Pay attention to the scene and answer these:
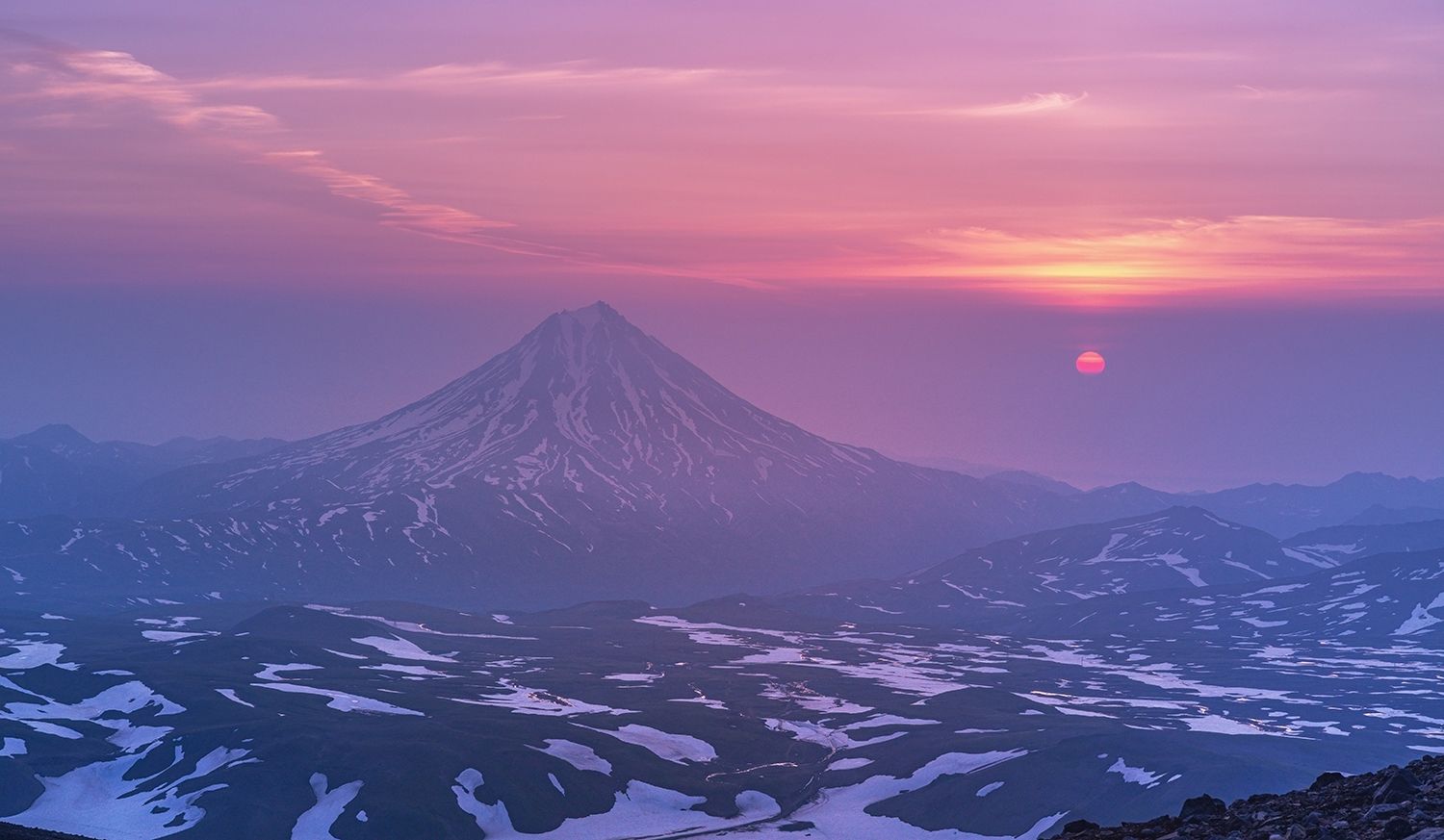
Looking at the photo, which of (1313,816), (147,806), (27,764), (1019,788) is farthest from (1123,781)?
(1313,816)

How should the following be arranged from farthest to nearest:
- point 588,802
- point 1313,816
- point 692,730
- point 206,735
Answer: point 692,730
point 206,735
point 588,802
point 1313,816

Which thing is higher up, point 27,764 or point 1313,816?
point 1313,816

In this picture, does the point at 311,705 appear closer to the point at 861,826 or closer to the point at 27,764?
the point at 27,764

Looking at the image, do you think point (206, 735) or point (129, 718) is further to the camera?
point (129, 718)

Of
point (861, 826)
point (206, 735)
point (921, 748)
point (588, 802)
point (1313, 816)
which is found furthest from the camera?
point (921, 748)

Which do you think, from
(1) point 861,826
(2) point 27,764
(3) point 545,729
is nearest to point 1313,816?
(1) point 861,826

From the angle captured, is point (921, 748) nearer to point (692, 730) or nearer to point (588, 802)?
point (692, 730)
